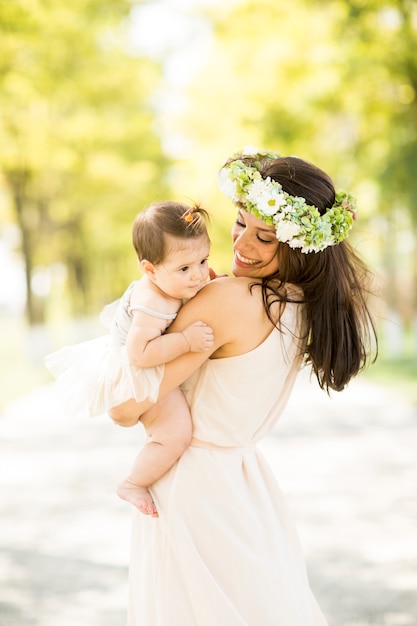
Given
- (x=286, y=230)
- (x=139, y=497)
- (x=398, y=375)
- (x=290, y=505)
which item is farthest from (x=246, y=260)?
(x=398, y=375)

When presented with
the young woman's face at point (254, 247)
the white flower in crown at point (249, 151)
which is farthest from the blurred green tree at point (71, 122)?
the young woman's face at point (254, 247)

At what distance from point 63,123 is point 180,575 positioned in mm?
17252

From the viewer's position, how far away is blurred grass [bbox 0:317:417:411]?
13.3 metres

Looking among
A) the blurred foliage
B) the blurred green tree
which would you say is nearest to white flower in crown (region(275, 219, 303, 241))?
the blurred foliage

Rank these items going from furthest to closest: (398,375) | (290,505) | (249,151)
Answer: (398,375) → (290,505) → (249,151)

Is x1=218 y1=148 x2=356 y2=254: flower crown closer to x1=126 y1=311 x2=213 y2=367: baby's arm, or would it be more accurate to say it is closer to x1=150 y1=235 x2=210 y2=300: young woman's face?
x1=150 y1=235 x2=210 y2=300: young woman's face

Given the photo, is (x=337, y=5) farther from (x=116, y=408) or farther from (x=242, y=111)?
(x=116, y=408)

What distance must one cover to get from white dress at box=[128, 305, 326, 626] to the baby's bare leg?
36 millimetres

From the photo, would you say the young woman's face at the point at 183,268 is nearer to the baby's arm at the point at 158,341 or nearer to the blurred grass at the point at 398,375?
the baby's arm at the point at 158,341

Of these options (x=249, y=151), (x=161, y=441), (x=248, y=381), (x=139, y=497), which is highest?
(x=249, y=151)

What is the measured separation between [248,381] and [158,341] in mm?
324

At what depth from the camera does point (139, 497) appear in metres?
2.86

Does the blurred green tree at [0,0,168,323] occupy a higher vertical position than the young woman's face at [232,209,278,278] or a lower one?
higher

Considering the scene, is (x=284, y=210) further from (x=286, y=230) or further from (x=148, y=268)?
(x=148, y=268)
